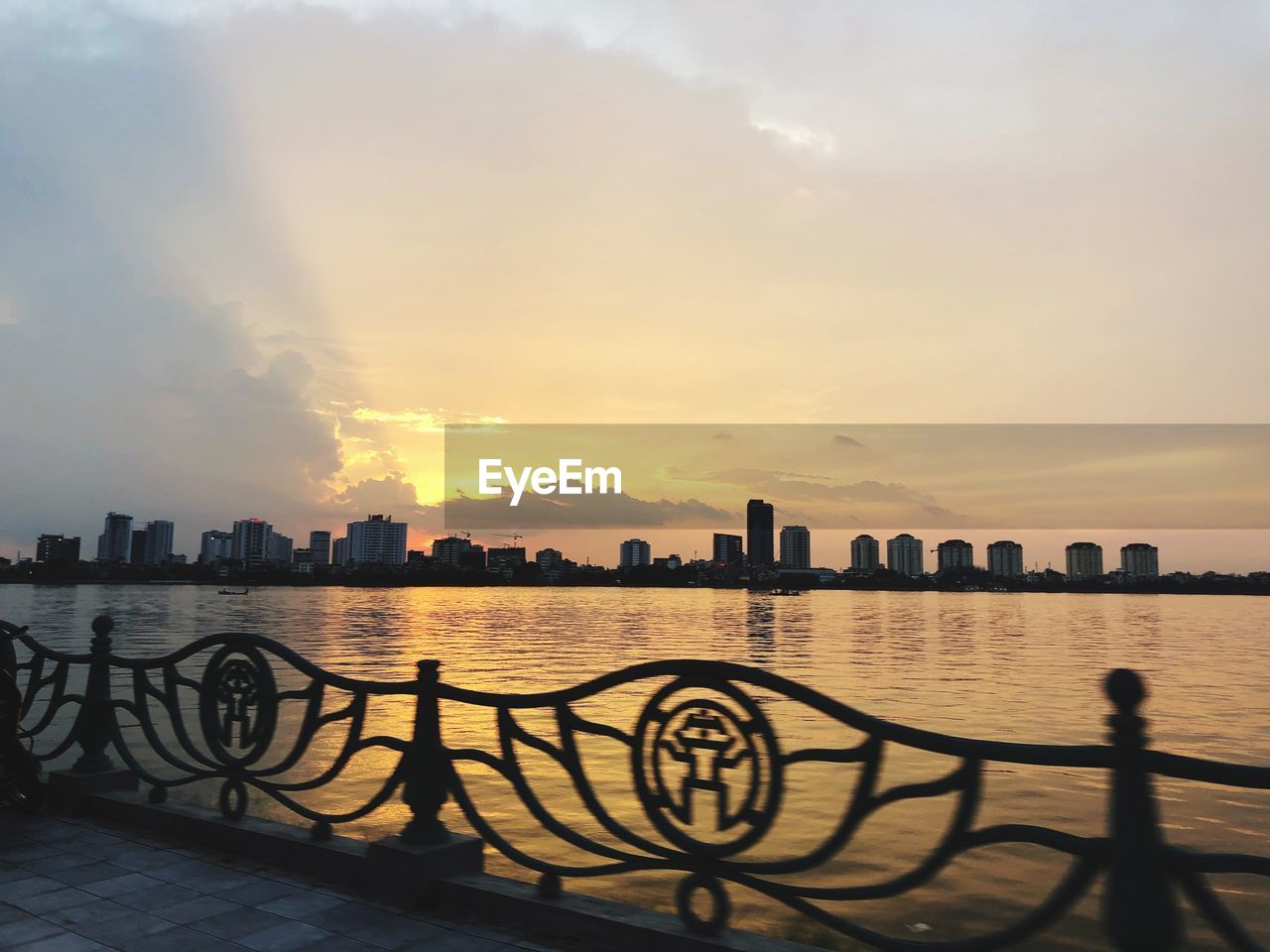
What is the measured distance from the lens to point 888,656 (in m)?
46.8

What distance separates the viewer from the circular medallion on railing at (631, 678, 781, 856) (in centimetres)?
387

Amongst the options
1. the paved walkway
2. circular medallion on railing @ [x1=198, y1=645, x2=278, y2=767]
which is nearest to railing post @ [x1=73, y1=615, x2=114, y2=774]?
the paved walkway

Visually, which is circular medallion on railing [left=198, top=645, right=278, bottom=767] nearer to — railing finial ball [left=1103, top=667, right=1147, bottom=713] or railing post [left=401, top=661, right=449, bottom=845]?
railing post [left=401, top=661, right=449, bottom=845]

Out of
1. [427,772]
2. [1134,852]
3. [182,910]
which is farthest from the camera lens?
[427,772]

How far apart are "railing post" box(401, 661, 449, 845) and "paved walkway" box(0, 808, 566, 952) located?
1.41ft

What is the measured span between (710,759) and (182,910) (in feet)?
9.22

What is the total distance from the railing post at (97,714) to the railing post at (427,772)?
10.3ft

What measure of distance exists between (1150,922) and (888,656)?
46041 mm

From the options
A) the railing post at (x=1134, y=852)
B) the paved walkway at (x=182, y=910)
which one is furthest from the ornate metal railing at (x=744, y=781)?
the paved walkway at (x=182, y=910)

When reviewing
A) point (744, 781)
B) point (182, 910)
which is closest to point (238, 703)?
point (182, 910)

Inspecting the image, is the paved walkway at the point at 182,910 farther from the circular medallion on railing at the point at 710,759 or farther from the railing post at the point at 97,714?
the railing post at the point at 97,714

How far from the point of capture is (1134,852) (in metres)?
2.98

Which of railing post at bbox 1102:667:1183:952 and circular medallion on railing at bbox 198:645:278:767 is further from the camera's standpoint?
circular medallion on railing at bbox 198:645:278:767

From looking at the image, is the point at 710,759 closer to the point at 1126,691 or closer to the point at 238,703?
the point at 1126,691
